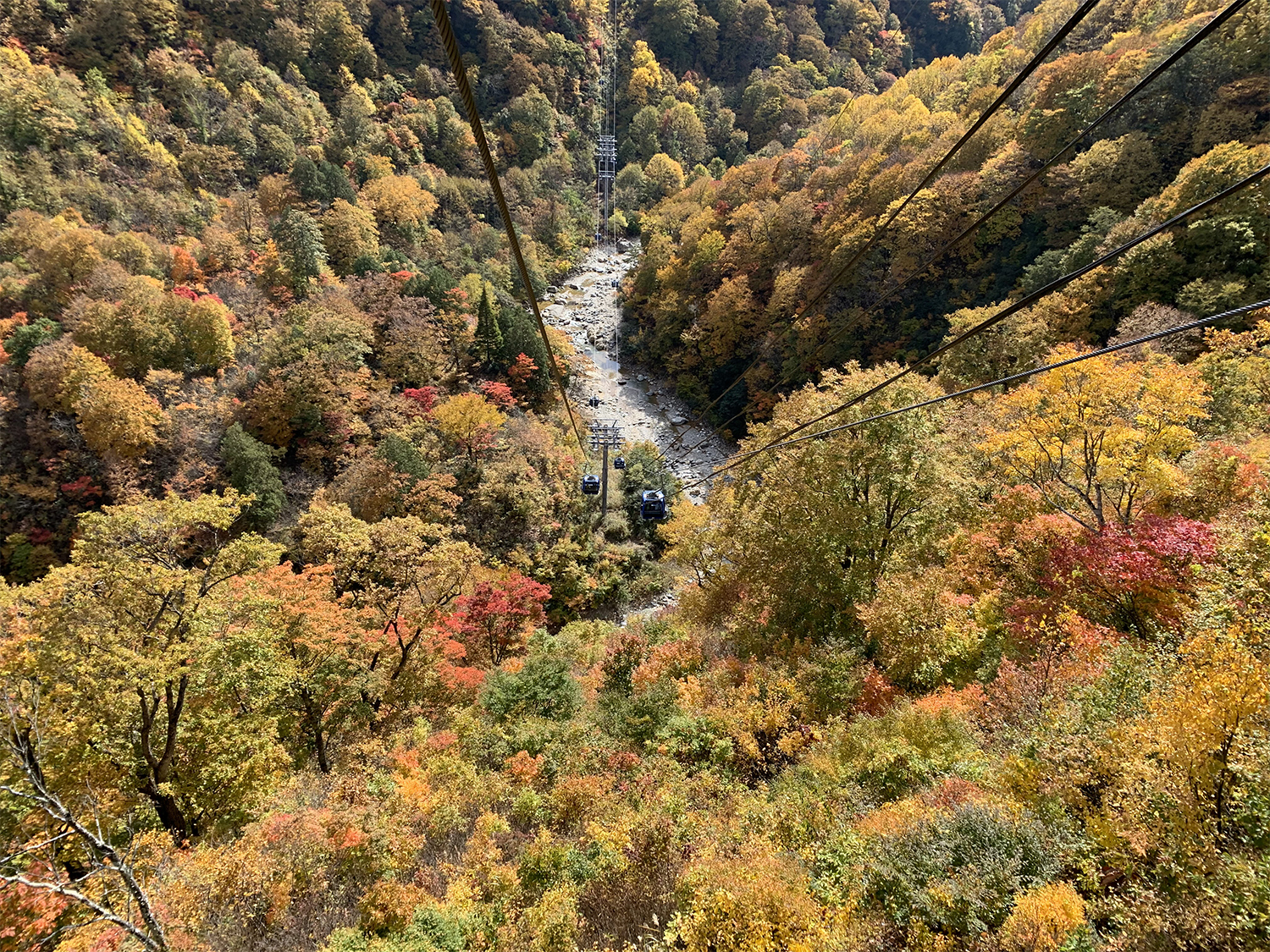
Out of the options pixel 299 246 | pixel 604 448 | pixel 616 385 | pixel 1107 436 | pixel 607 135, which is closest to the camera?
pixel 1107 436

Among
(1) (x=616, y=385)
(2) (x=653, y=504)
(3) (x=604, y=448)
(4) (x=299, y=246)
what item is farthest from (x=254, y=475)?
(1) (x=616, y=385)

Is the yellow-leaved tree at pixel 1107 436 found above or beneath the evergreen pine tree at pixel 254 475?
beneath

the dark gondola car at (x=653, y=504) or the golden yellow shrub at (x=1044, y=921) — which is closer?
the golden yellow shrub at (x=1044, y=921)

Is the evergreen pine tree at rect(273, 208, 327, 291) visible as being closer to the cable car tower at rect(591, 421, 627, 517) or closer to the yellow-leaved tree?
the cable car tower at rect(591, 421, 627, 517)

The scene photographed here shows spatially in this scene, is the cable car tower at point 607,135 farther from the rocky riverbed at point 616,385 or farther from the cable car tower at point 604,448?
the cable car tower at point 604,448

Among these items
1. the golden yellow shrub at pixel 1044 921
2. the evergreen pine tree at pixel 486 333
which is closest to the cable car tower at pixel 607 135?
the evergreen pine tree at pixel 486 333

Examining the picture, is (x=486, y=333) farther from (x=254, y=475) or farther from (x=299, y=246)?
(x=254, y=475)

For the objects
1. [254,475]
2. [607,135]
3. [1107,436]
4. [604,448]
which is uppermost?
[607,135]
